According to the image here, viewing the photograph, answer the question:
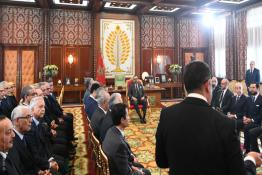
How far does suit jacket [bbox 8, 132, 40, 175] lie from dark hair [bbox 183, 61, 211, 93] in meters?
1.93

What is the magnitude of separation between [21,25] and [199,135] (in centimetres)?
1109

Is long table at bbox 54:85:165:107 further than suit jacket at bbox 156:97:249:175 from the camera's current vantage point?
Yes

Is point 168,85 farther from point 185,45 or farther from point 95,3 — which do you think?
point 95,3

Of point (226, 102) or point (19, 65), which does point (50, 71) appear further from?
point (226, 102)

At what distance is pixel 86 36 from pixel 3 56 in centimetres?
362

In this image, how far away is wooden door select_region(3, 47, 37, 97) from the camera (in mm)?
10602

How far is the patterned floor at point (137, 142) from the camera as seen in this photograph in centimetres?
398

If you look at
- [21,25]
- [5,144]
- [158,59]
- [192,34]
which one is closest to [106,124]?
[5,144]

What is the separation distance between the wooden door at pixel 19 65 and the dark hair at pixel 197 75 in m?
10.6

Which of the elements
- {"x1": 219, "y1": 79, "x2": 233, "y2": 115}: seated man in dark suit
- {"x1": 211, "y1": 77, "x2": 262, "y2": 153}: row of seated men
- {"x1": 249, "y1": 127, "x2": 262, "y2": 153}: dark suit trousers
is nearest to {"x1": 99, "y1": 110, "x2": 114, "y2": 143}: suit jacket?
{"x1": 211, "y1": 77, "x2": 262, "y2": 153}: row of seated men

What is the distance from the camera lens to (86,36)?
451 inches

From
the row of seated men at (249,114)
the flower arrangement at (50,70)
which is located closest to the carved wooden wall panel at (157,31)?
the flower arrangement at (50,70)

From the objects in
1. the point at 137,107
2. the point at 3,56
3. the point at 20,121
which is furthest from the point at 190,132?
the point at 3,56

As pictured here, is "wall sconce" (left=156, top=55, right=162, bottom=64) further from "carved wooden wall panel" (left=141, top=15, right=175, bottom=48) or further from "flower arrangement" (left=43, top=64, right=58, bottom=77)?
"flower arrangement" (left=43, top=64, right=58, bottom=77)
